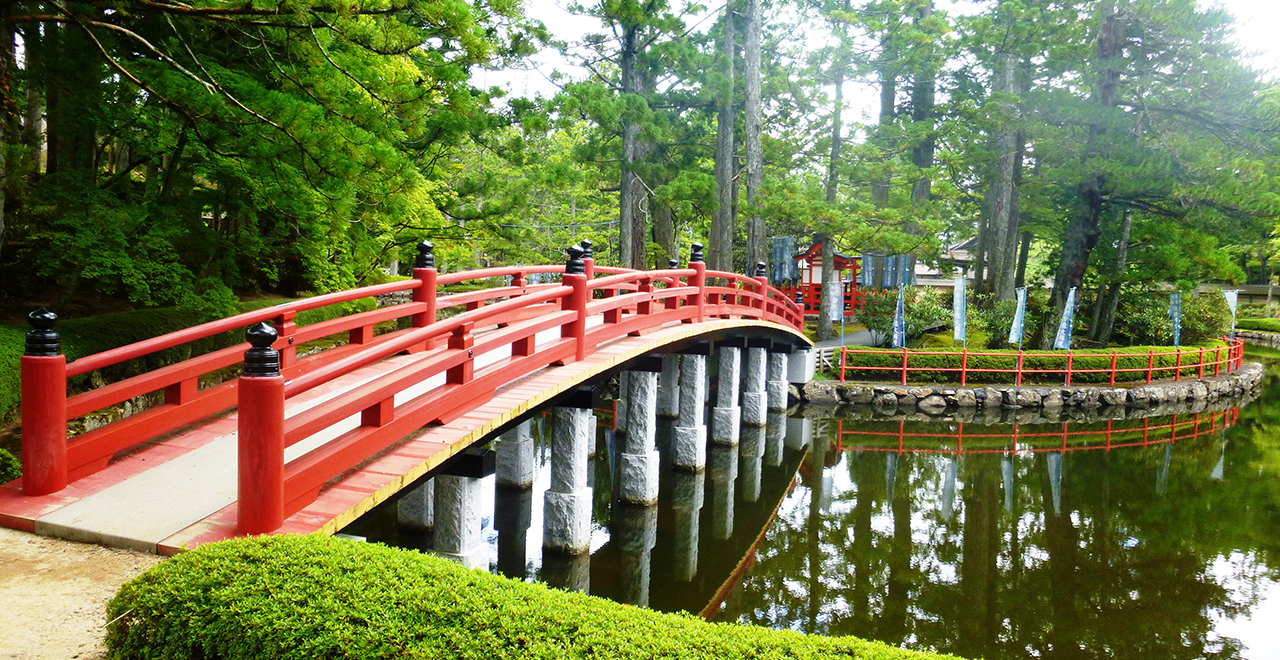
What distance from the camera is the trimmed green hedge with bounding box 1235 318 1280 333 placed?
37.8 meters

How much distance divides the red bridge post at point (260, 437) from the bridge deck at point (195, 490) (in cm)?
15

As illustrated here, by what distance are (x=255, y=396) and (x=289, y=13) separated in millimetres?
3604

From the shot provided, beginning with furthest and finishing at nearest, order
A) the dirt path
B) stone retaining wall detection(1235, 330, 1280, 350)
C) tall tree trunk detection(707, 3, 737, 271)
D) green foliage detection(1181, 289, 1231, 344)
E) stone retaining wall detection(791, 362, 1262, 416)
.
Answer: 1. stone retaining wall detection(1235, 330, 1280, 350)
2. green foliage detection(1181, 289, 1231, 344)
3. tall tree trunk detection(707, 3, 737, 271)
4. stone retaining wall detection(791, 362, 1262, 416)
5. the dirt path

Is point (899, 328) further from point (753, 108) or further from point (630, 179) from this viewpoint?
point (630, 179)

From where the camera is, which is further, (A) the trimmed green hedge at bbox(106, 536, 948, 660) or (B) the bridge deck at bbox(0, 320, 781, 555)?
(B) the bridge deck at bbox(0, 320, 781, 555)

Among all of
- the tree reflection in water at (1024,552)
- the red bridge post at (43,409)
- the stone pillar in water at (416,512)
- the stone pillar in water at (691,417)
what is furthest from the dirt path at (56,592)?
the stone pillar in water at (691,417)

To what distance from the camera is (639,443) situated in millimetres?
10914

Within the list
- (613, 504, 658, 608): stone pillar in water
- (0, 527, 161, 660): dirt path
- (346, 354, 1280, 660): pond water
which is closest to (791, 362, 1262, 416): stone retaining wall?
(346, 354, 1280, 660): pond water

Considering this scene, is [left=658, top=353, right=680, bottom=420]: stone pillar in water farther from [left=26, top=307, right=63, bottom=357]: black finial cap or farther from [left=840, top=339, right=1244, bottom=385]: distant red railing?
[left=26, top=307, right=63, bottom=357]: black finial cap

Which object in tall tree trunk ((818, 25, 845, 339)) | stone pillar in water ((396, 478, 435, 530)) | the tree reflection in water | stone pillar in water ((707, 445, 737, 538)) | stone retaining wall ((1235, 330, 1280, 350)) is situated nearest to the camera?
the tree reflection in water

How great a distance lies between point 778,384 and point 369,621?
16012 mm

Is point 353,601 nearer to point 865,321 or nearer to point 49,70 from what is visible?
point 49,70

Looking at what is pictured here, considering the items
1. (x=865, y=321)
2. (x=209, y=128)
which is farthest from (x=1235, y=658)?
(x=865, y=321)

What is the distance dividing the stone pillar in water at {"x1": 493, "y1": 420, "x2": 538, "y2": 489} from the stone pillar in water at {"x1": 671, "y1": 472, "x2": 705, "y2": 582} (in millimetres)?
2180
